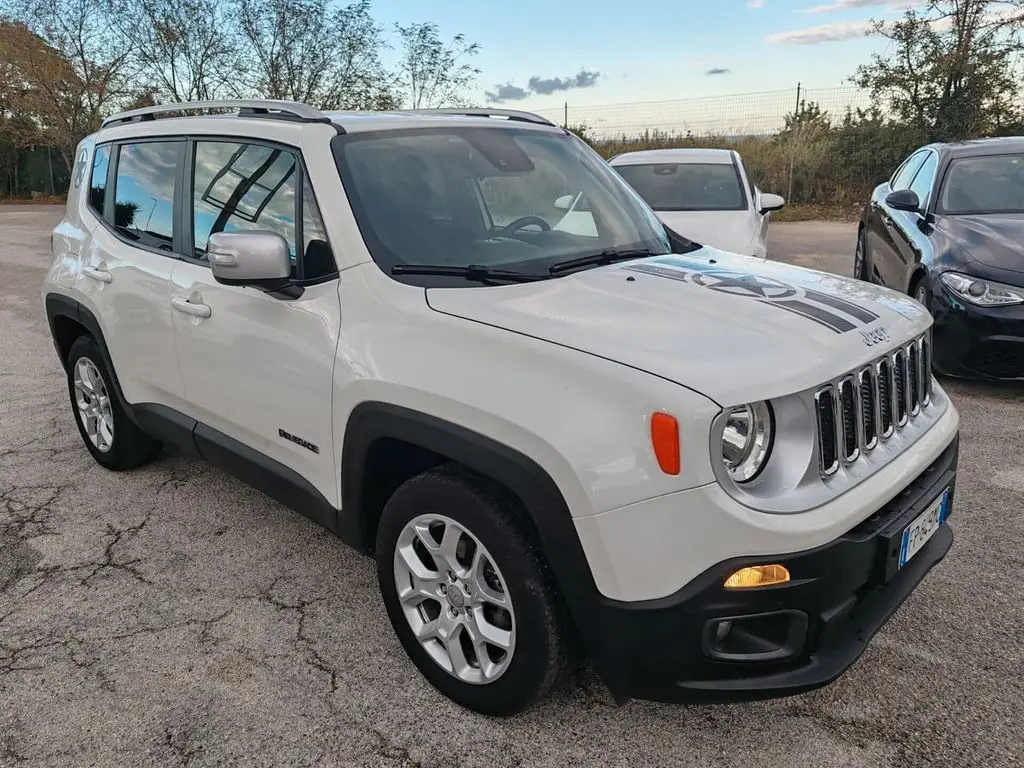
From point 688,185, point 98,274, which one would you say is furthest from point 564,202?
point 688,185

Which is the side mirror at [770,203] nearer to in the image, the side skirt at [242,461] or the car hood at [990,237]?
the car hood at [990,237]

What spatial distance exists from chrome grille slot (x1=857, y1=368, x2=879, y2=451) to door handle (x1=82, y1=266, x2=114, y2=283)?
Answer: 339cm

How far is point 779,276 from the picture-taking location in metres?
2.89

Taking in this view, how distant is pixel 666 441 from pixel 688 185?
22.1 ft

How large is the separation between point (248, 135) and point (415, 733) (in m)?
2.28


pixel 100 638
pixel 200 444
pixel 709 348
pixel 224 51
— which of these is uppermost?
pixel 224 51

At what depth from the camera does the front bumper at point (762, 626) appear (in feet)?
6.51

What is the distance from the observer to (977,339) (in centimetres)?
517

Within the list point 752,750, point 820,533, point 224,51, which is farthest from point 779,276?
point 224,51

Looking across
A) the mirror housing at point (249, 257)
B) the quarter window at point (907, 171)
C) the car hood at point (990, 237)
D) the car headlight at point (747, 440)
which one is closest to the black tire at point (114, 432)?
the mirror housing at point (249, 257)

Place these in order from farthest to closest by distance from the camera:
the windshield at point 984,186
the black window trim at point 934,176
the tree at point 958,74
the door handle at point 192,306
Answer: the tree at point 958,74
the black window trim at point 934,176
the windshield at point 984,186
the door handle at point 192,306

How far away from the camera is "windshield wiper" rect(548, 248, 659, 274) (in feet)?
9.27

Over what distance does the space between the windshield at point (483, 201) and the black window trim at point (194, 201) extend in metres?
0.14

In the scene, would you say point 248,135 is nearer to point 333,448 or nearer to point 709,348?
point 333,448
